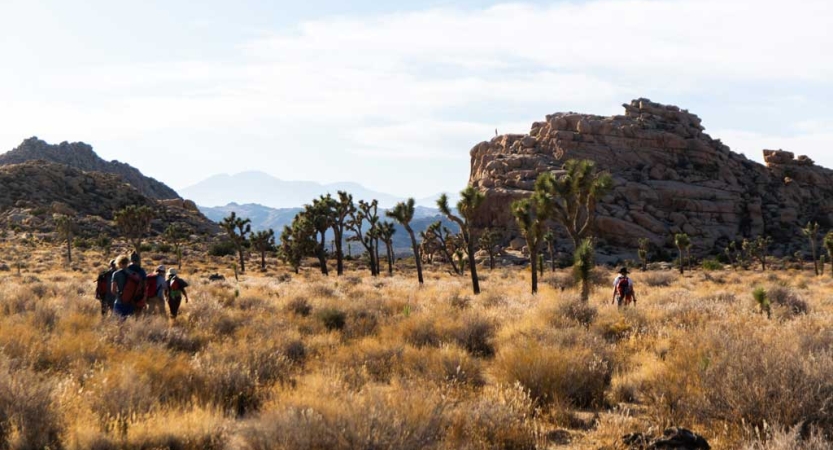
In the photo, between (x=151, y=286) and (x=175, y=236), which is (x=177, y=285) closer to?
(x=151, y=286)

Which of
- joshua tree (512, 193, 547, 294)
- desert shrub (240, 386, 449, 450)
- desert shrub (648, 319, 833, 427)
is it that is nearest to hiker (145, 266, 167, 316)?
desert shrub (240, 386, 449, 450)

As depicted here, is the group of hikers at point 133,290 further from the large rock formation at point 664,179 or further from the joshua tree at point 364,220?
the large rock formation at point 664,179

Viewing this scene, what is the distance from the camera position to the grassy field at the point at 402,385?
531 centimetres

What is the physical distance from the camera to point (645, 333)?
11.8 meters

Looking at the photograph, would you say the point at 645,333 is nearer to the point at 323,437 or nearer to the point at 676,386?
the point at 676,386

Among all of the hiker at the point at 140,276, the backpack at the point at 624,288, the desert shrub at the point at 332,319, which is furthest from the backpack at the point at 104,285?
the backpack at the point at 624,288

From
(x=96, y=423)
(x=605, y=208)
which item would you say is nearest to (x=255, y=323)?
(x=96, y=423)

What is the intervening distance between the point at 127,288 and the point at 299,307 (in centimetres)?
508

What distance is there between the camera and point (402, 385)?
23.0 ft

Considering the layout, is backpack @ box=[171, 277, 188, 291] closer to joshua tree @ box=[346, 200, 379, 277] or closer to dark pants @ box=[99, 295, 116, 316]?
dark pants @ box=[99, 295, 116, 316]

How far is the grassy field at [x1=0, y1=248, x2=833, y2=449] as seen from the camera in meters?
5.31

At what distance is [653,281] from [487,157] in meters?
90.7

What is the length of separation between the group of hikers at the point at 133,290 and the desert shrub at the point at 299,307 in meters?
3.05

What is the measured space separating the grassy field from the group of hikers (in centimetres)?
71
